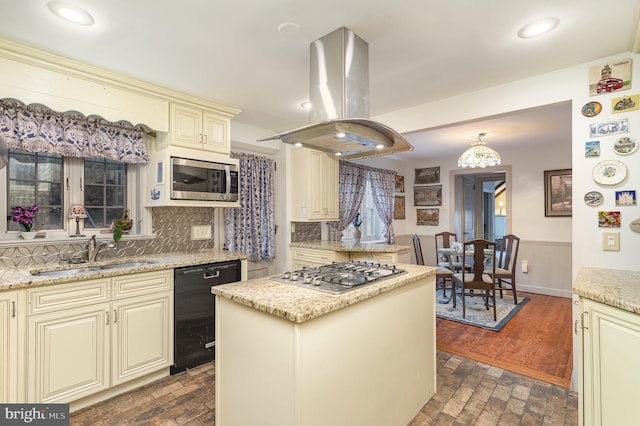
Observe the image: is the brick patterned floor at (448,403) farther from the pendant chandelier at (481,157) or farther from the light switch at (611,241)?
the pendant chandelier at (481,157)

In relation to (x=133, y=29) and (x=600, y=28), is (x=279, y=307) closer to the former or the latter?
(x=133, y=29)

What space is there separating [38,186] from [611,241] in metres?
4.28

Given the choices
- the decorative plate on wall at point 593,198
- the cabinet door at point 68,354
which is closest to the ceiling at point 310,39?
the decorative plate on wall at point 593,198

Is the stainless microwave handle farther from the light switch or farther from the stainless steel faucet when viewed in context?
the light switch

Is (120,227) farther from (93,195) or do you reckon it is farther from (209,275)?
(209,275)

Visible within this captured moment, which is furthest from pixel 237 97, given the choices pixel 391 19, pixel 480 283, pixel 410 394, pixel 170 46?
pixel 480 283

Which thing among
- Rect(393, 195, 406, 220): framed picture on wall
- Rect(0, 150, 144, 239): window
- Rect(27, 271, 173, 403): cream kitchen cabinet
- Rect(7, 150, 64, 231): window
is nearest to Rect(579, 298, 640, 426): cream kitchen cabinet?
Rect(27, 271, 173, 403): cream kitchen cabinet

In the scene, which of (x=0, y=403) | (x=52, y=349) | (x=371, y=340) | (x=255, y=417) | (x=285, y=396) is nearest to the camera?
(x=285, y=396)

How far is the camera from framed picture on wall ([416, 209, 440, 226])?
6137 mm

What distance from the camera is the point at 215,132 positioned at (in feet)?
10.2

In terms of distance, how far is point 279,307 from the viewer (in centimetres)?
134

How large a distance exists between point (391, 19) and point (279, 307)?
1688mm

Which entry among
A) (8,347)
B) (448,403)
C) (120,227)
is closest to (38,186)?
(120,227)

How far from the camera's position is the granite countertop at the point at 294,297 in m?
1.31
